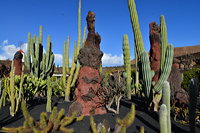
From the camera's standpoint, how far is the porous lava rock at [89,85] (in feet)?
14.2

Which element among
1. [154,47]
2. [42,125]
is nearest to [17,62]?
[154,47]

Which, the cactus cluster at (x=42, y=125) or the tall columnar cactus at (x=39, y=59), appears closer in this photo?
the cactus cluster at (x=42, y=125)

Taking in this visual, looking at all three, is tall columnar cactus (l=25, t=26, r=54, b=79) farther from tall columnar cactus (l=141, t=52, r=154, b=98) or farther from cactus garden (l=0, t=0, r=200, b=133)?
tall columnar cactus (l=141, t=52, r=154, b=98)

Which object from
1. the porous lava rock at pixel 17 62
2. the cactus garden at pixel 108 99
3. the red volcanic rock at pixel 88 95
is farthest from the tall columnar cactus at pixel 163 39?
the porous lava rock at pixel 17 62

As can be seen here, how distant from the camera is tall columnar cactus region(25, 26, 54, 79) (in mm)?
7918

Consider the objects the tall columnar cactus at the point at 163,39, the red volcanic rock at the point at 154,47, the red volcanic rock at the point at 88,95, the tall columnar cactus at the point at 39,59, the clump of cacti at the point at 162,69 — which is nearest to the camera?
the red volcanic rock at the point at 88,95

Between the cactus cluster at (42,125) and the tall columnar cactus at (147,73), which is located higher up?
the tall columnar cactus at (147,73)

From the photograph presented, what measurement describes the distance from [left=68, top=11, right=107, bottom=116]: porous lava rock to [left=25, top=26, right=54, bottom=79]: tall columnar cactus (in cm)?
382

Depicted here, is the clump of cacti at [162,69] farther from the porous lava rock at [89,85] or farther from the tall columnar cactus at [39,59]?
the tall columnar cactus at [39,59]

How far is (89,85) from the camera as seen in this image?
452cm

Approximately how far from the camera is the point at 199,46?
32.7 meters

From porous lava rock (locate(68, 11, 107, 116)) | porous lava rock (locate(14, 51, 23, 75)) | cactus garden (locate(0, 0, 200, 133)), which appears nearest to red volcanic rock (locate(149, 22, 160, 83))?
cactus garden (locate(0, 0, 200, 133))

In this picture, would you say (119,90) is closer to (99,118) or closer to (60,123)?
(99,118)

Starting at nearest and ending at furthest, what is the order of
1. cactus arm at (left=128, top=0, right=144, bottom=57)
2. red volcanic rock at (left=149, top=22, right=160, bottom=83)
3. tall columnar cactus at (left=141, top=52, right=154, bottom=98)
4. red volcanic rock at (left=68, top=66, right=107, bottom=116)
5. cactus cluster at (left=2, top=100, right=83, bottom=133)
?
cactus cluster at (left=2, top=100, right=83, bottom=133)
red volcanic rock at (left=68, top=66, right=107, bottom=116)
tall columnar cactus at (left=141, top=52, right=154, bottom=98)
red volcanic rock at (left=149, top=22, right=160, bottom=83)
cactus arm at (left=128, top=0, right=144, bottom=57)
